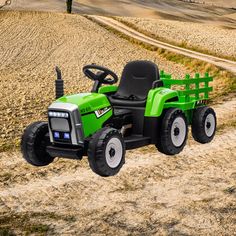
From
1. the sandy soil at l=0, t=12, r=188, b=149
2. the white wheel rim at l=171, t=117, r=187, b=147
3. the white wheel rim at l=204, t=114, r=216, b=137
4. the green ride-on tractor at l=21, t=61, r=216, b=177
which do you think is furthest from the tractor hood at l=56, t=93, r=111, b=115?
the sandy soil at l=0, t=12, r=188, b=149

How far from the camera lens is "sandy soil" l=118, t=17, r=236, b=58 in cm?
3170

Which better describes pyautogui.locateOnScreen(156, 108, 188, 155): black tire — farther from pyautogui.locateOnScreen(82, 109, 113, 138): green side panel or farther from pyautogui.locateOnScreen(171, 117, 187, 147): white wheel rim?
pyautogui.locateOnScreen(82, 109, 113, 138): green side panel

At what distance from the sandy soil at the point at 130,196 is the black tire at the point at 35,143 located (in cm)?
35

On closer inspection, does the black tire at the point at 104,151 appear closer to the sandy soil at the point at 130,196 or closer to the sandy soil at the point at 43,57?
the sandy soil at the point at 130,196

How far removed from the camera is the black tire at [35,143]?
8571 mm

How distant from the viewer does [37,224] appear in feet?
22.9

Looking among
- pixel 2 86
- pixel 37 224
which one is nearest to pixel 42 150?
pixel 37 224

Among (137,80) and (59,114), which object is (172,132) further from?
(59,114)

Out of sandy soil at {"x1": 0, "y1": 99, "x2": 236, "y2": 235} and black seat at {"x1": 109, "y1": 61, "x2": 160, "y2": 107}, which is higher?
black seat at {"x1": 109, "y1": 61, "x2": 160, "y2": 107}

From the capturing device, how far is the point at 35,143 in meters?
8.61

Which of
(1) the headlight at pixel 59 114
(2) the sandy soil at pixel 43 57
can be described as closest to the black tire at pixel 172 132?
(1) the headlight at pixel 59 114

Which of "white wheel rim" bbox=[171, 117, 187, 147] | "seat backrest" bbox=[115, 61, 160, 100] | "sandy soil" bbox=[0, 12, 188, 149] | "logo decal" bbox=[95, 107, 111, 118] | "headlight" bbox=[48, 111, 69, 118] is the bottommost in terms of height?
"sandy soil" bbox=[0, 12, 188, 149]

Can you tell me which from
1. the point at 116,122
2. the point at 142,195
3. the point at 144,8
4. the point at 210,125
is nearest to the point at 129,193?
the point at 142,195

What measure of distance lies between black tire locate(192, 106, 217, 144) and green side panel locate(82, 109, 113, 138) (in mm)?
2493
